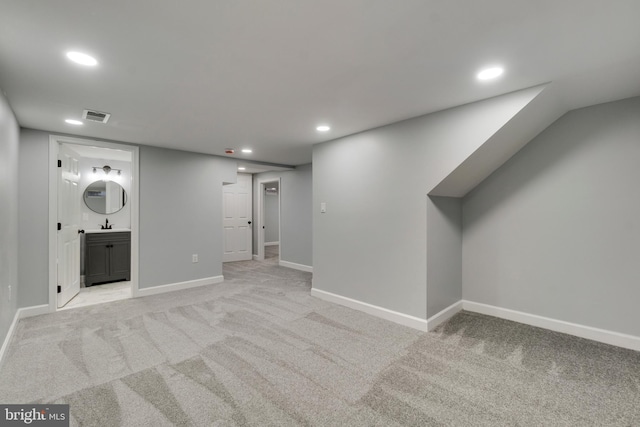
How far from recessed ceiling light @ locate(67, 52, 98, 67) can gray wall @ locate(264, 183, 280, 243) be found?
719 cm

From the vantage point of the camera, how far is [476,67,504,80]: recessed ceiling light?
2.04 metres

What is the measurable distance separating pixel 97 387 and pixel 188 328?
1010 millimetres

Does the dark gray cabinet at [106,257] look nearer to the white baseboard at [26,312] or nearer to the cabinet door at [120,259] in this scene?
the cabinet door at [120,259]

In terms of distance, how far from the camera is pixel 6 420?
67.8 inches

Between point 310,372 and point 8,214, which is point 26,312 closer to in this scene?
point 8,214

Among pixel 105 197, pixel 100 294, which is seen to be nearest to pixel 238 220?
pixel 105 197

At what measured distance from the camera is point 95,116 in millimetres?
2959

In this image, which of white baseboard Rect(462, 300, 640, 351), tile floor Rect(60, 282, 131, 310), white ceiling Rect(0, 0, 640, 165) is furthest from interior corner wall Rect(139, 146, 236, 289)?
white baseboard Rect(462, 300, 640, 351)

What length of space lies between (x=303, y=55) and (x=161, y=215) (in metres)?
3.63

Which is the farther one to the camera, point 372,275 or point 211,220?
point 211,220

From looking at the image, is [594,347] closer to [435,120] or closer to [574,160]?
[574,160]

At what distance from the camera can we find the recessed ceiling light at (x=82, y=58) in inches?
71.6

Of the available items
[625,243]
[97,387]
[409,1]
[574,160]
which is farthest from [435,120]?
[97,387]

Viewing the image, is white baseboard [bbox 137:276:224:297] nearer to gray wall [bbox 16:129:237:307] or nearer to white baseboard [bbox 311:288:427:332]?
gray wall [bbox 16:129:237:307]
